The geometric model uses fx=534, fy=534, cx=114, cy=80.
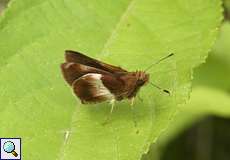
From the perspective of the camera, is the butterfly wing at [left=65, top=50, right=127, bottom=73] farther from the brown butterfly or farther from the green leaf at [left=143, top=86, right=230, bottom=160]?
the green leaf at [left=143, top=86, right=230, bottom=160]

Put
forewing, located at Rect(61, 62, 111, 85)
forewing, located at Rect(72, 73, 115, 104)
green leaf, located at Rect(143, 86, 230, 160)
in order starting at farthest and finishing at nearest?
green leaf, located at Rect(143, 86, 230, 160) < forewing, located at Rect(72, 73, 115, 104) < forewing, located at Rect(61, 62, 111, 85)

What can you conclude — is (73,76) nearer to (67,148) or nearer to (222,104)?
(67,148)

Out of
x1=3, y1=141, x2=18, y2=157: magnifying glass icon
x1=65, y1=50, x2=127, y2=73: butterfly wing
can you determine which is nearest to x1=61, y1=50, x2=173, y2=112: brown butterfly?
x1=65, y1=50, x2=127, y2=73: butterfly wing

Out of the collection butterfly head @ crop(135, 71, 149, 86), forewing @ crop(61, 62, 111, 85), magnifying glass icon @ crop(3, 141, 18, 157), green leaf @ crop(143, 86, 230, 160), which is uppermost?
forewing @ crop(61, 62, 111, 85)

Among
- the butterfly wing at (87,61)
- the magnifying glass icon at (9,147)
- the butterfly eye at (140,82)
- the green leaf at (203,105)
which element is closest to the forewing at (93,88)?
the butterfly wing at (87,61)

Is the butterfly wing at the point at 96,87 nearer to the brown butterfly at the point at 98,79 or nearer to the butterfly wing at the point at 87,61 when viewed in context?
the brown butterfly at the point at 98,79

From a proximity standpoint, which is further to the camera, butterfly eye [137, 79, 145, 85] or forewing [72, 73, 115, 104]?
forewing [72, 73, 115, 104]

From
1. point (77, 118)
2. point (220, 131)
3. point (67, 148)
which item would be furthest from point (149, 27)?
point (220, 131)

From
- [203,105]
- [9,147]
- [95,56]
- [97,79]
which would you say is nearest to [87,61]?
[95,56]
